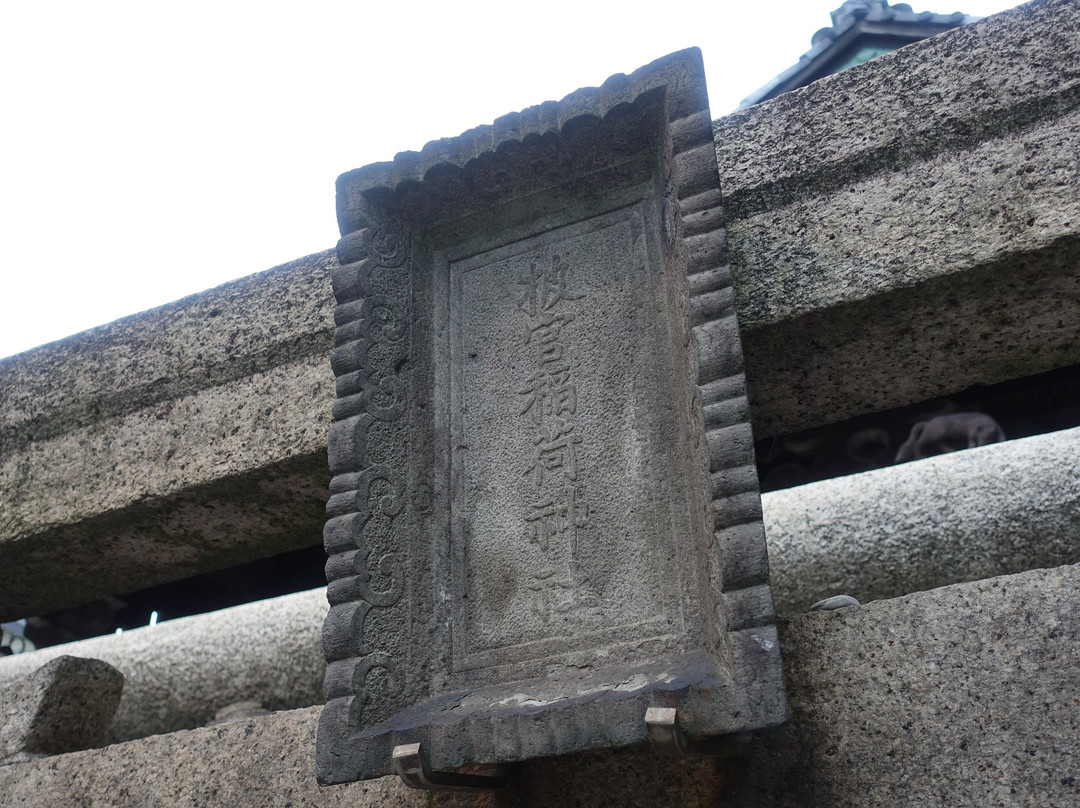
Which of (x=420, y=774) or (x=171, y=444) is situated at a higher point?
(x=171, y=444)

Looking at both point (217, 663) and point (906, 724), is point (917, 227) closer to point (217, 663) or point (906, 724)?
point (906, 724)

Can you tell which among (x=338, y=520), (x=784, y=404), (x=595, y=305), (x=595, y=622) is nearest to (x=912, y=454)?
(x=784, y=404)

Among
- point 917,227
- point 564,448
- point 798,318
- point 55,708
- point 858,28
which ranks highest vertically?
point 858,28

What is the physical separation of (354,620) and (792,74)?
3.92m

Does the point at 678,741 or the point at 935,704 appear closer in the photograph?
the point at 678,741

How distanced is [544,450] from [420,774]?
2.10 ft

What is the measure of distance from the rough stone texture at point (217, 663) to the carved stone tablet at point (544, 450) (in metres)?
0.72

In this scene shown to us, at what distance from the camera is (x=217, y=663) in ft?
8.33

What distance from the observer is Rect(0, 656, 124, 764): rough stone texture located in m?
2.28

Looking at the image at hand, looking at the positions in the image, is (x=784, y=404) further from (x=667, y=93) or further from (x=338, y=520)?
(x=338, y=520)

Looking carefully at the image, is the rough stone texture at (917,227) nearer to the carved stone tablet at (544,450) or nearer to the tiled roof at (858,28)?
the carved stone tablet at (544,450)

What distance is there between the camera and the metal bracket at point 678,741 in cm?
139

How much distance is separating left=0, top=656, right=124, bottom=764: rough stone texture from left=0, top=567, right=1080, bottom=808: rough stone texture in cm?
94

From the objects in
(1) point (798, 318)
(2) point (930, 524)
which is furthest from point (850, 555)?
(1) point (798, 318)
